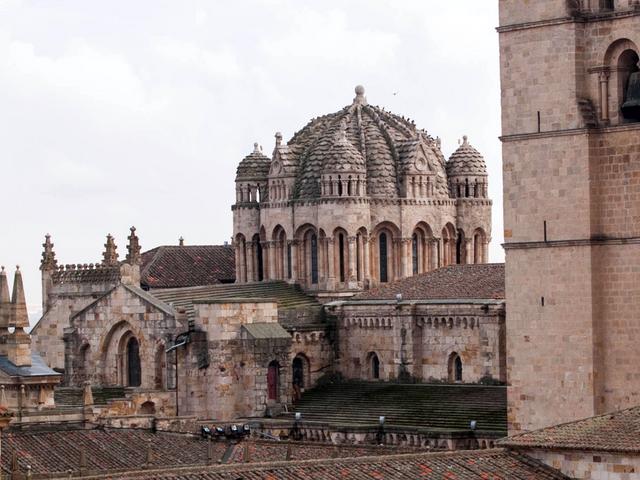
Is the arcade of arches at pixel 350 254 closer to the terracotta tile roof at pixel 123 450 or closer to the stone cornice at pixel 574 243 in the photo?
the terracotta tile roof at pixel 123 450

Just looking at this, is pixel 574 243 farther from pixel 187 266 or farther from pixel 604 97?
pixel 187 266

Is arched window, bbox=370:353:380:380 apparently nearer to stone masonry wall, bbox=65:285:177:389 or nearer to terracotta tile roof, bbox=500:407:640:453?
stone masonry wall, bbox=65:285:177:389

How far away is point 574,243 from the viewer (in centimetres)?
7506

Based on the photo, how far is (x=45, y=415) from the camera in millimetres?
85125

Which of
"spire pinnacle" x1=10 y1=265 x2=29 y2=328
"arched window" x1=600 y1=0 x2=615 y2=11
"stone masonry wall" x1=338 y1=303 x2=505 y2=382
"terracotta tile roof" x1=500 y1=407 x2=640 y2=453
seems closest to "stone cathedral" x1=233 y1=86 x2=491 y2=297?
"stone masonry wall" x1=338 y1=303 x2=505 y2=382

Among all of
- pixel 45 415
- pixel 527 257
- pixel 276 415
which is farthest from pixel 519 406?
pixel 276 415

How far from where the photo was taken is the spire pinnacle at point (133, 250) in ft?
358

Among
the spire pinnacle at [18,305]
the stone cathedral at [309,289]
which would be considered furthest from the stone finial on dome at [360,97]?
the spire pinnacle at [18,305]

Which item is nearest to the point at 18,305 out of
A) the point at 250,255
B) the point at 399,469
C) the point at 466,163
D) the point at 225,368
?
the point at 225,368

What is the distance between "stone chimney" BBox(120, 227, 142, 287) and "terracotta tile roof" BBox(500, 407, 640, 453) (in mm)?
45112

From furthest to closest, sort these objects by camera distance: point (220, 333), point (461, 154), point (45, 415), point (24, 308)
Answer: point (461, 154) < point (220, 333) < point (24, 308) < point (45, 415)

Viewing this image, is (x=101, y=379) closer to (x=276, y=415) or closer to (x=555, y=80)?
(x=276, y=415)

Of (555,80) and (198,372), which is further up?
(555,80)

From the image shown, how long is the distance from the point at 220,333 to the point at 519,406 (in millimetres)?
23139
